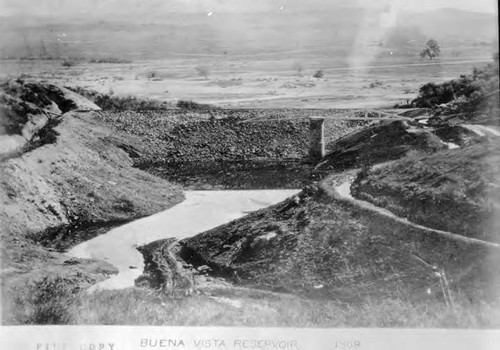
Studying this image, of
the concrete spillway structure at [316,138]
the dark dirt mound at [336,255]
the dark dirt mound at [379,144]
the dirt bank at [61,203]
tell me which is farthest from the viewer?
the concrete spillway structure at [316,138]

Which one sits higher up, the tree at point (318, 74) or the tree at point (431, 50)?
the tree at point (431, 50)

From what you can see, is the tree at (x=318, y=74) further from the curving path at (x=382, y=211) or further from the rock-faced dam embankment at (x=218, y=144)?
the curving path at (x=382, y=211)

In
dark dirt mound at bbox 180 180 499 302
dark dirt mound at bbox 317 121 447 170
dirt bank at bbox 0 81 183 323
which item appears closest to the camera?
dark dirt mound at bbox 180 180 499 302

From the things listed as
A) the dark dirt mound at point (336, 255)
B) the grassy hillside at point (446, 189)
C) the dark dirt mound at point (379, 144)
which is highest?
the dark dirt mound at point (379, 144)

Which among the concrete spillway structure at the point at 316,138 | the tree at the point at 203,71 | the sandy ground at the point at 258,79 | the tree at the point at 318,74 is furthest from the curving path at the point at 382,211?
the tree at the point at 203,71

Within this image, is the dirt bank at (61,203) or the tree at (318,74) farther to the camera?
the tree at (318,74)

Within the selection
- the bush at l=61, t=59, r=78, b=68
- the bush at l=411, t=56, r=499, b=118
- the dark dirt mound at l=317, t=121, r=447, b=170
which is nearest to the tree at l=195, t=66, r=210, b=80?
the bush at l=61, t=59, r=78, b=68

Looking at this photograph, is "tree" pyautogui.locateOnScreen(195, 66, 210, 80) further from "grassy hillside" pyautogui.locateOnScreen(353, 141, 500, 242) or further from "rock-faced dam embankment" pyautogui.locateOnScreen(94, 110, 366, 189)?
"grassy hillside" pyautogui.locateOnScreen(353, 141, 500, 242)
